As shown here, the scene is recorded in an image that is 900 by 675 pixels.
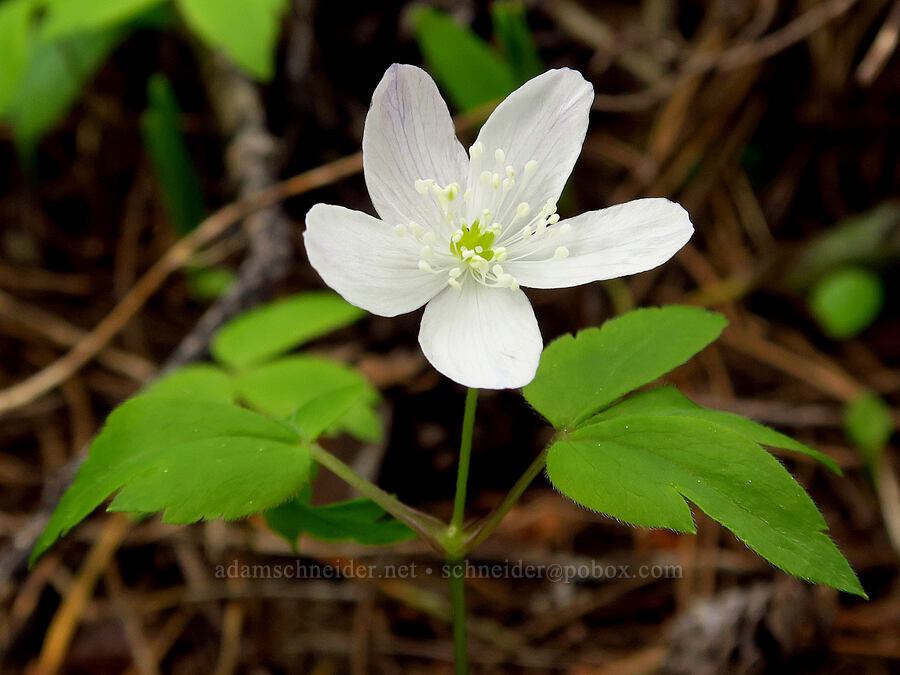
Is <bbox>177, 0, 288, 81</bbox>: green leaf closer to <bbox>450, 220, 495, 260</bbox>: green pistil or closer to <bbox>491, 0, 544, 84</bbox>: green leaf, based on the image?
<bbox>491, 0, 544, 84</bbox>: green leaf

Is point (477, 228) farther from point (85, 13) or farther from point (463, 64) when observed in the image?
point (85, 13)

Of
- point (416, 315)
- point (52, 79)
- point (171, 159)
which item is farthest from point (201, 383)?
point (52, 79)

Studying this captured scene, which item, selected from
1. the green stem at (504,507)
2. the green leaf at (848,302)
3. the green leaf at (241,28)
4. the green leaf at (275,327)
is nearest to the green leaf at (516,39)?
the green leaf at (241,28)

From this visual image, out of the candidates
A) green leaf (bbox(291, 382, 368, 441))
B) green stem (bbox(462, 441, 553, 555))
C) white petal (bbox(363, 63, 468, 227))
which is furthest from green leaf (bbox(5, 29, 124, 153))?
green stem (bbox(462, 441, 553, 555))

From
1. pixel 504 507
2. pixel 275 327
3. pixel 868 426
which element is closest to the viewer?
pixel 504 507

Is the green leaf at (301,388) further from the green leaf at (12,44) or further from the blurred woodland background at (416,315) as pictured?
the green leaf at (12,44)

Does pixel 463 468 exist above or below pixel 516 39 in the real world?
below

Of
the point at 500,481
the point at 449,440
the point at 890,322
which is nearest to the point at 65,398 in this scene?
the point at 449,440

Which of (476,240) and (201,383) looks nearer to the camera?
(476,240)
